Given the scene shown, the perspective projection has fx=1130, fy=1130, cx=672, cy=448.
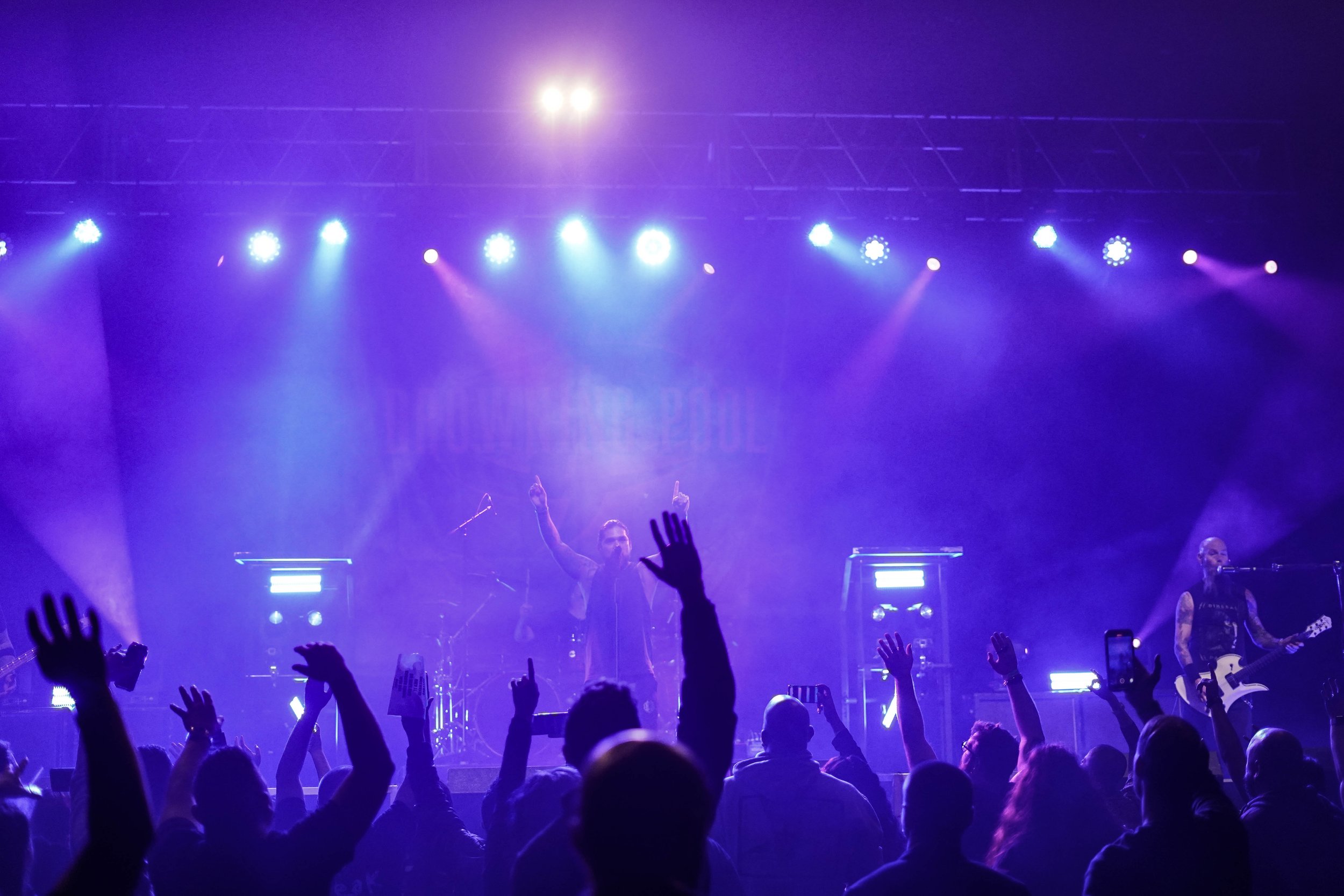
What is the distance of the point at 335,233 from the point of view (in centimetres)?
1041

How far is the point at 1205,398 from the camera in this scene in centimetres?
1177

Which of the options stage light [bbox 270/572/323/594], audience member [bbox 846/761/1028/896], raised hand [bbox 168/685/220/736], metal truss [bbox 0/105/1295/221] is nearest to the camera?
audience member [bbox 846/761/1028/896]

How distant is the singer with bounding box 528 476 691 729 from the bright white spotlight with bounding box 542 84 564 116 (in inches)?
124

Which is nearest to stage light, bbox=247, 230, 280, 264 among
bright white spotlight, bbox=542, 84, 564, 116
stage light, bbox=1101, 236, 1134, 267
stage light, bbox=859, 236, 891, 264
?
bright white spotlight, bbox=542, 84, 564, 116

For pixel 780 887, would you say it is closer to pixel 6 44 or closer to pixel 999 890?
pixel 999 890

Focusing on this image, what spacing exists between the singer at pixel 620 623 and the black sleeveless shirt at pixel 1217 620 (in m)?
4.38

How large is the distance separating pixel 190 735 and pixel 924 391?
31.3ft

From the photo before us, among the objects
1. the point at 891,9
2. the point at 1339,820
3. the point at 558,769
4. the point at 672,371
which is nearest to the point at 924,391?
the point at 672,371

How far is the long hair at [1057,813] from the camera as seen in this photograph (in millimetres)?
3928

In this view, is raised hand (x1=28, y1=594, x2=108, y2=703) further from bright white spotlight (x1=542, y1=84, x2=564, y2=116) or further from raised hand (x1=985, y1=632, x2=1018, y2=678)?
bright white spotlight (x1=542, y1=84, x2=564, y2=116)

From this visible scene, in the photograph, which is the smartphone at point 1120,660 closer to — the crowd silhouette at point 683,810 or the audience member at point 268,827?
the crowd silhouette at point 683,810

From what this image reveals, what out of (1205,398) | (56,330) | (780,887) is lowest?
(780,887)

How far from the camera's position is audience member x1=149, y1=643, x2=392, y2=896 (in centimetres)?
283

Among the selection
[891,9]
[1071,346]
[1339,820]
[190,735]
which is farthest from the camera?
[1071,346]
